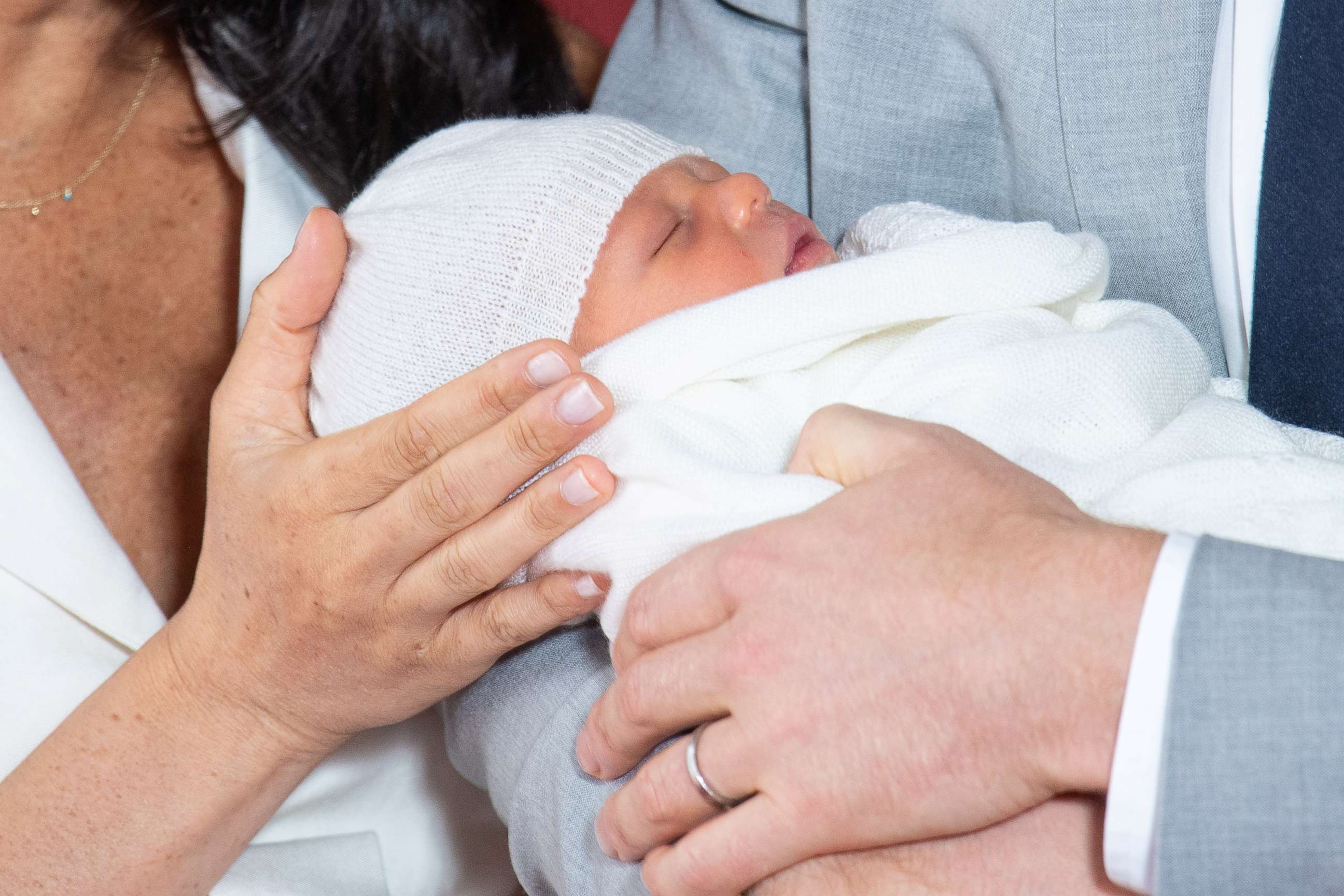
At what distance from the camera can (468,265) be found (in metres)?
1.02

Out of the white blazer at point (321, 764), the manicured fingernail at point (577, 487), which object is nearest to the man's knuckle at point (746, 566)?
the manicured fingernail at point (577, 487)

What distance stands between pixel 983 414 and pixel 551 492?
14.0 inches

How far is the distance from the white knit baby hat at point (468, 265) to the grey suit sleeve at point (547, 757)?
0.94 ft

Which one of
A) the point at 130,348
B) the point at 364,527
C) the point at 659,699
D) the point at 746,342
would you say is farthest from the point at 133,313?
the point at 659,699

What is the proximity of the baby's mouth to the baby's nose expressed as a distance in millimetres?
41

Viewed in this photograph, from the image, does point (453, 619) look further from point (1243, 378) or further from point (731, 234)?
point (1243, 378)

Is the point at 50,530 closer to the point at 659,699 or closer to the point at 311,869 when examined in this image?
the point at 311,869

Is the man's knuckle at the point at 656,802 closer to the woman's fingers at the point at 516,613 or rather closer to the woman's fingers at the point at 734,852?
the woman's fingers at the point at 734,852

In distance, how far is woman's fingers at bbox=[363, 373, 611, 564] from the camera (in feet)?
2.80

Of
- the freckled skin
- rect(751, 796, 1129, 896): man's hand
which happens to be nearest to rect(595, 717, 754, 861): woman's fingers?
rect(751, 796, 1129, 896): man's hand

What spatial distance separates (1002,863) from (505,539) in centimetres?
44

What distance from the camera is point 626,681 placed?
2.65 feet

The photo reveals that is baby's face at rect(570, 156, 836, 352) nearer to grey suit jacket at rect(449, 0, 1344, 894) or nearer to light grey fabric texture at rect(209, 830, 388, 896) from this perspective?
grey suit jacket at rect(449, 0, 1344, 894)

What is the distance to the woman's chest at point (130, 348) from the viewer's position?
1.46 meters
